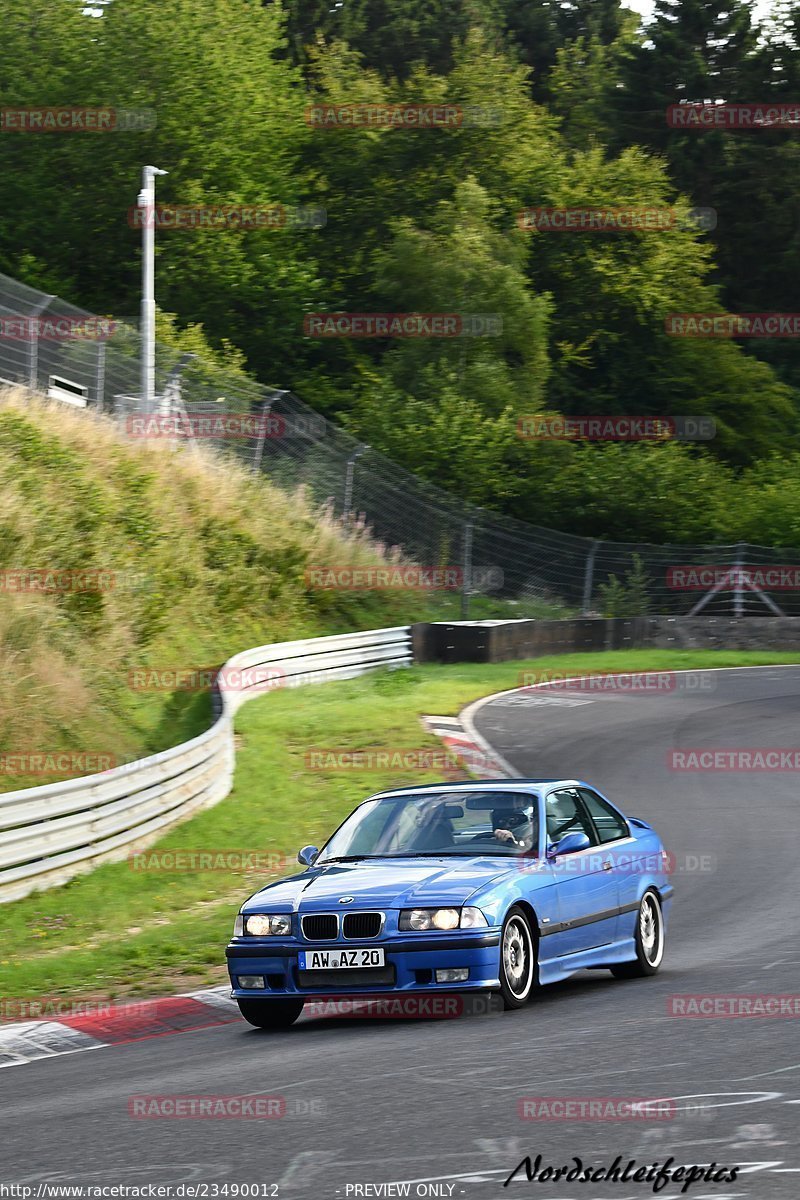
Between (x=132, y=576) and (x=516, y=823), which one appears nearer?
(x=516, y=823)

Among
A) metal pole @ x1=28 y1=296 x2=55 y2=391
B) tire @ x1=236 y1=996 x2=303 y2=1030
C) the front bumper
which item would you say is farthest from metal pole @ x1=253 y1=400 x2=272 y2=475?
the front bumper

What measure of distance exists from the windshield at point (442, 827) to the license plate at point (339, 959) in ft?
3.33

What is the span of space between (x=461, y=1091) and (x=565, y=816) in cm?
362

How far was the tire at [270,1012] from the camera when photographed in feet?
29.7

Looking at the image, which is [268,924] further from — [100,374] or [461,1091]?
[100,374]

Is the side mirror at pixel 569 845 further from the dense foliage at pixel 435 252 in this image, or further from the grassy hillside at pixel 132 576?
the dense foliage at pixel 435 252

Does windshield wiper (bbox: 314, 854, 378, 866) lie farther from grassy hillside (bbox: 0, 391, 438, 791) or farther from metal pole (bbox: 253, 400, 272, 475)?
metal pole (bbox: 253, 400, 272, 475)

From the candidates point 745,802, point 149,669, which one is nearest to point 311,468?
point 149,669

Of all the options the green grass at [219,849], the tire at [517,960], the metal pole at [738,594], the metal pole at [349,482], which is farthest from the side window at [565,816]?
the metal pole at [738,594]

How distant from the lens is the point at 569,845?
9.69m

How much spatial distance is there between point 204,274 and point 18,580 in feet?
104

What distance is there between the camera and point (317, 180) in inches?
2299

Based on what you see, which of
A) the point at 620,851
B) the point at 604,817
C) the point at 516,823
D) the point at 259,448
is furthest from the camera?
the point at 259,448

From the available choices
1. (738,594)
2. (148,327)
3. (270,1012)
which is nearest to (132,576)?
(148,327)
